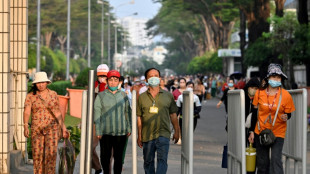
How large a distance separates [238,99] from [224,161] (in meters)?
2.23

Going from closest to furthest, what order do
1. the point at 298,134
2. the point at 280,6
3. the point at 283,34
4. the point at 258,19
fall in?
the point at 298,134
the point at 283,34
the point at 280,6
the point at 258,19

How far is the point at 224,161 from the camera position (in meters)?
11.0

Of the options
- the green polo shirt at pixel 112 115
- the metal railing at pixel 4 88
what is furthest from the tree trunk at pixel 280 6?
the green polo shirt at pixel 112 115

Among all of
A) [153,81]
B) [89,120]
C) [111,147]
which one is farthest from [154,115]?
[89,120]

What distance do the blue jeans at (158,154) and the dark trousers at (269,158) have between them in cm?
107

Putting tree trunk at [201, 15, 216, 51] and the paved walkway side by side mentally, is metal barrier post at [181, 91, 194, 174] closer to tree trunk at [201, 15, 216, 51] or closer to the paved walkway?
the paved walkway

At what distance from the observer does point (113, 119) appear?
9836 mm

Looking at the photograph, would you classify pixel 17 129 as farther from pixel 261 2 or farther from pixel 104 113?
pixel 261 2

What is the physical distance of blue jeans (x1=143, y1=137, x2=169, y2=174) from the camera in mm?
9828

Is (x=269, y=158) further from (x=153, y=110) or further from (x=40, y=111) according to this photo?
(x=40, y=111)

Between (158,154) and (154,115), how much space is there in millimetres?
468

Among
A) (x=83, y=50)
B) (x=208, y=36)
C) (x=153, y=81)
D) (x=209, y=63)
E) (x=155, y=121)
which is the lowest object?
(x=155, y=121)

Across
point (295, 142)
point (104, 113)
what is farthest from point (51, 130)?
point (295, 142)

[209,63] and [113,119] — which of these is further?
[209,63]
